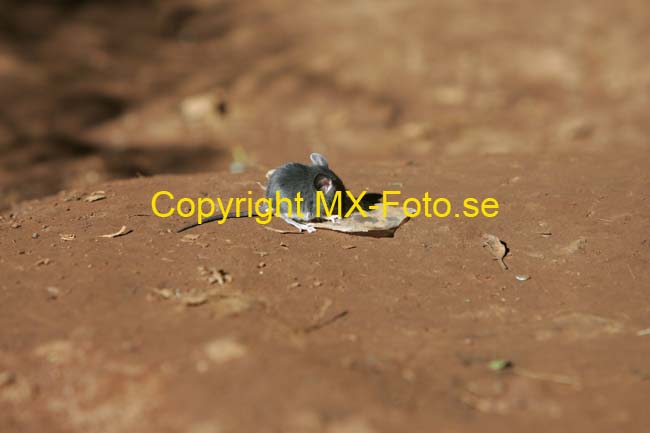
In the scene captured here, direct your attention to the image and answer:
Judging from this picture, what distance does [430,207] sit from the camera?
16.8 ft

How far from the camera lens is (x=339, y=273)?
13.7 feet

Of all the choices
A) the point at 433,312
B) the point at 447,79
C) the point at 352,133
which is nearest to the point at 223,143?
the point at 352,133

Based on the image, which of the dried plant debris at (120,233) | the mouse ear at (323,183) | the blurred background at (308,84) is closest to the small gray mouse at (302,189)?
the mouse ear at (323,183)

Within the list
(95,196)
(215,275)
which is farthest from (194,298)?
(95,196)

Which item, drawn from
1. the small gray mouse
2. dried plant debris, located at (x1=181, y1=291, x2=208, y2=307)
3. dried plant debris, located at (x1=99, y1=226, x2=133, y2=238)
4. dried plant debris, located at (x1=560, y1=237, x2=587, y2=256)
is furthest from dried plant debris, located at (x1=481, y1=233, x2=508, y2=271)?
dried plant debris, located at (x1=99, y1=226, x2=133, y2=238)

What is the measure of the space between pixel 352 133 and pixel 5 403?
6.66 meters

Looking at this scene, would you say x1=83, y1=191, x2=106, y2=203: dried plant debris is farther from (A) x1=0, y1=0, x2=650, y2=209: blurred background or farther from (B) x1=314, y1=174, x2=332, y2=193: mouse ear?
(A) x1=0, y1=0, x2=650, y2=209: blurred background

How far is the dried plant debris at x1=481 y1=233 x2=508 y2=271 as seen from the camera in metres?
4.45

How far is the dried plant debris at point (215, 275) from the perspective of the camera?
12.9ft

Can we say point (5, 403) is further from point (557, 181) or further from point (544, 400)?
point (557, 181)

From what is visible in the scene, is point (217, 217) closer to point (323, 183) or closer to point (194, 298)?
point (323, 183)

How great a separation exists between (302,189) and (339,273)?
92 centimetres

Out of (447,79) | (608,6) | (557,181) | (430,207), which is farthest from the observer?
(608,6)

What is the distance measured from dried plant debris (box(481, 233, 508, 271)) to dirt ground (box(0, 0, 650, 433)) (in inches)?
2.0
